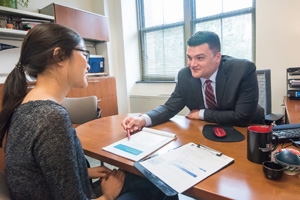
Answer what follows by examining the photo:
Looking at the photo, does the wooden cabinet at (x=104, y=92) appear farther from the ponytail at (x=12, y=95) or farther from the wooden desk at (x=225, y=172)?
the ponytail at (x=12, y=95)

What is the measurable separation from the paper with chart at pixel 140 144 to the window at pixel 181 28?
2.27 m

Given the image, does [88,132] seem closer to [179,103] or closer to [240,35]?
[179,103]

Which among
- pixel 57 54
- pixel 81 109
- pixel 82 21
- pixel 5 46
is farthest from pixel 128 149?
pixel 82 21

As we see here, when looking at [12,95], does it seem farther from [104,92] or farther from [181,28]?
Answer: [181,28]

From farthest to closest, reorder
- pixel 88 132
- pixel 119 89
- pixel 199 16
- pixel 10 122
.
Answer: pixel 119 89
pixel 199 16
pixel 88 132
pixel 10 122

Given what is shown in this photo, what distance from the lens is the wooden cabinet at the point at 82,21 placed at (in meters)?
2.66

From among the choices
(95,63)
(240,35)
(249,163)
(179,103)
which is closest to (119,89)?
(95,63)

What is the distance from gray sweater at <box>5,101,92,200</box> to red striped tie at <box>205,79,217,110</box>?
1048 mm

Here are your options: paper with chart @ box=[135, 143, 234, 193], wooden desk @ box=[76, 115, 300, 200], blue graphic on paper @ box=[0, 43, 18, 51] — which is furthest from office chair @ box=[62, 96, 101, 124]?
paper with chart @ box=[135, 143, 234, 193]

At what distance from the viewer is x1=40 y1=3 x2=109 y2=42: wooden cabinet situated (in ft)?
8.74

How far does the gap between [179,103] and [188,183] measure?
3.06 ft

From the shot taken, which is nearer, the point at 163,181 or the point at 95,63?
the point at 163,181

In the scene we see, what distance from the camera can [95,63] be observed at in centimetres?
330

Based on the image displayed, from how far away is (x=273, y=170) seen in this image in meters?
0.62
